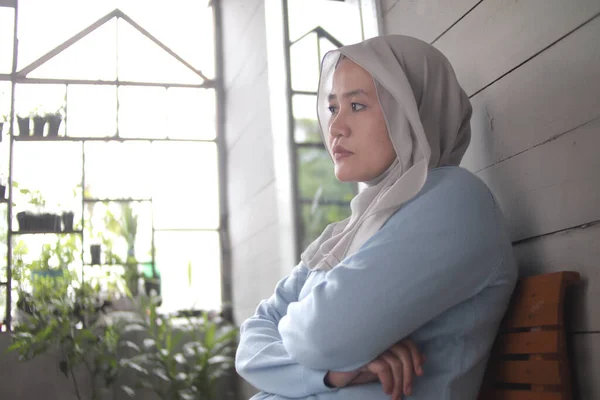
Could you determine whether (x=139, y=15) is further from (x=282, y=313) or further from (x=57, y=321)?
(x=282, y=313)

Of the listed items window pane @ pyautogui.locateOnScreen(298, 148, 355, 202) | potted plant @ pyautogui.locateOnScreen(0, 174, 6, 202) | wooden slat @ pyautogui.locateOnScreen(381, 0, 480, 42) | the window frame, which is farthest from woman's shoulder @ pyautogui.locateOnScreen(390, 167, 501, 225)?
potted plant @ pyautogui.locateOnScreen(0, 174, 6, 202)

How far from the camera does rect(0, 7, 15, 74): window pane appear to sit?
4719mm

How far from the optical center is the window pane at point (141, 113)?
4.86 m

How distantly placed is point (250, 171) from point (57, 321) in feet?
4.98

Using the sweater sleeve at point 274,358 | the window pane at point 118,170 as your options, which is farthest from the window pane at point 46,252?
the sweater sleeve at point 274,358

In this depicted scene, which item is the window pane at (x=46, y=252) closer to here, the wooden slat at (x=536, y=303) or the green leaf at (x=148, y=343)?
the green leaf at (x=148, y=343)

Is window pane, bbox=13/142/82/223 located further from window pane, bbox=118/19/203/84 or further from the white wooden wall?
the white wooden wall

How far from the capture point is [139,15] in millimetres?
5043

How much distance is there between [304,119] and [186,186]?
1739 mm

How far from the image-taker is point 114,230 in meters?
4.55

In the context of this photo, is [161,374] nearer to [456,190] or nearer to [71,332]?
[71,332]

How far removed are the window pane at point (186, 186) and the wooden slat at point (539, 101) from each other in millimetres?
3614

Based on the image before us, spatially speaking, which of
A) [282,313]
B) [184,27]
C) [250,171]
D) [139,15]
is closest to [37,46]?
[139,15]

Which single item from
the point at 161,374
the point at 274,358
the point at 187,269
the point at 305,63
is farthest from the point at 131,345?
the point at 274,358
